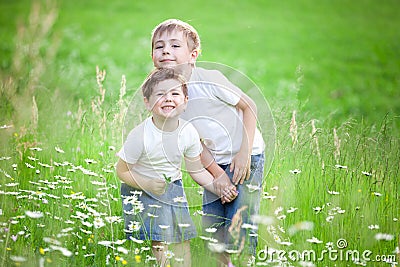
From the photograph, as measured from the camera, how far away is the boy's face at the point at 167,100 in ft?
10.1

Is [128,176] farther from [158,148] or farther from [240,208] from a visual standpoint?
[240,208]

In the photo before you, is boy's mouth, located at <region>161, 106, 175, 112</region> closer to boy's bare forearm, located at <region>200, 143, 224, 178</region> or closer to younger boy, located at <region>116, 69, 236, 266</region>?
younger boy, located at <region>116, 69, 236, 266</region>

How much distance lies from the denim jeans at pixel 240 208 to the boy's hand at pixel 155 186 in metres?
0.27

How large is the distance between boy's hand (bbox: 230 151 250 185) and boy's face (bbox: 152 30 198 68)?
0.52 m

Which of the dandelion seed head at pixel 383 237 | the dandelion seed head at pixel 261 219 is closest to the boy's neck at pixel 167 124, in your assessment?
the dandelion seed head at pixel 261 219

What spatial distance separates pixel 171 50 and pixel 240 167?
64cm

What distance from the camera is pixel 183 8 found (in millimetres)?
15273

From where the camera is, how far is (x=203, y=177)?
319 cm

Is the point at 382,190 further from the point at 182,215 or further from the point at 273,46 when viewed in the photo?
the point at 273,46

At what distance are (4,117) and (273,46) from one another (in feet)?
28.8

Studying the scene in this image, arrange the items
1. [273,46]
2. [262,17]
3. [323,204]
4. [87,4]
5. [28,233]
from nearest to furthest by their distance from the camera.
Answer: [28,233] < [323,204] < [273,46] < [262,17] < [87,4]

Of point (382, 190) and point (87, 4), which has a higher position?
point (87, 4)

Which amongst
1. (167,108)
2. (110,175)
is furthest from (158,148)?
(110,175)

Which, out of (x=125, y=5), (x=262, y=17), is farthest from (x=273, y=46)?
(x=125, y=5)
